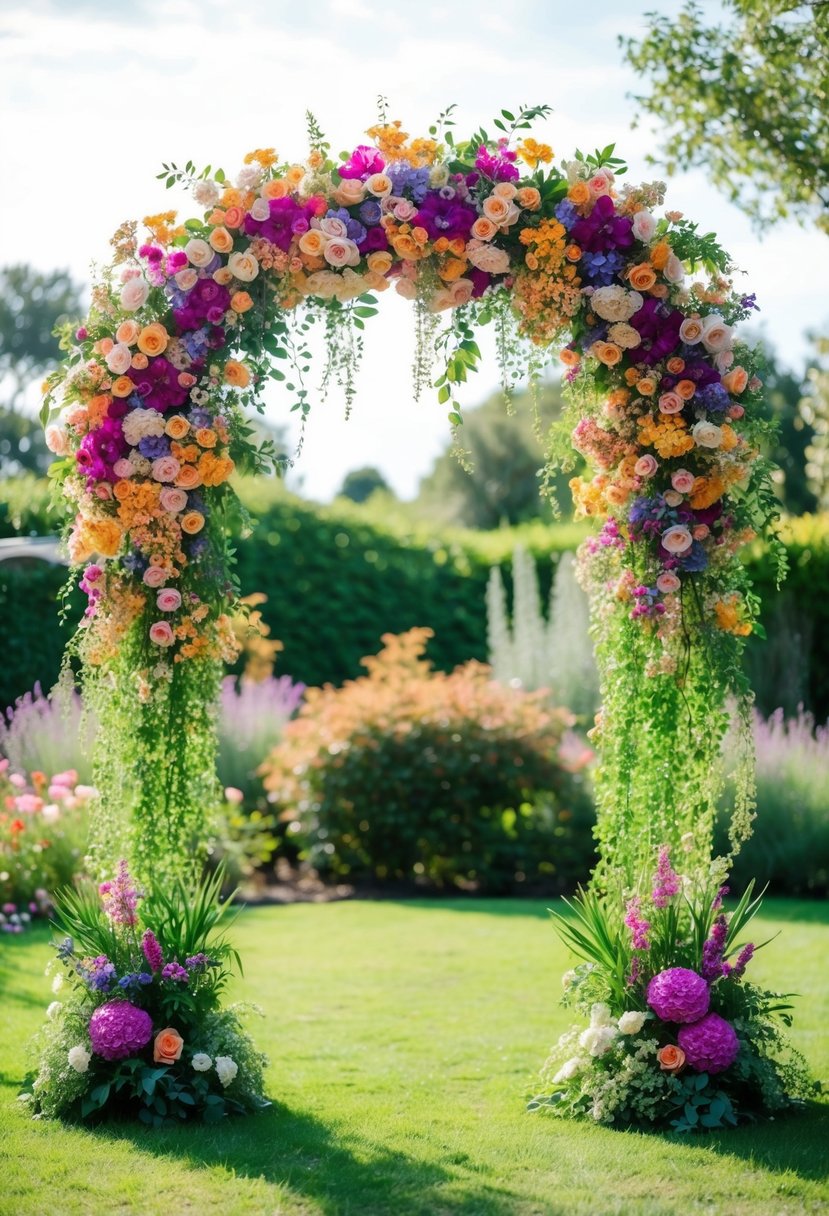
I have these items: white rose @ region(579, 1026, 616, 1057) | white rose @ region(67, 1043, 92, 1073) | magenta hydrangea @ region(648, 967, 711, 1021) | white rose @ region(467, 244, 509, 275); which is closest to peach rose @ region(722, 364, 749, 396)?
white rose @ region(467, 244, 509, 275)

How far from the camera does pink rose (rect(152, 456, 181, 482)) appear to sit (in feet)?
13.3

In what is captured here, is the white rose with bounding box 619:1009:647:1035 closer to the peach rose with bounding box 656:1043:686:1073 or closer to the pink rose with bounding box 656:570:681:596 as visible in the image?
the peach rose with bounding box 656:1043:686:1073

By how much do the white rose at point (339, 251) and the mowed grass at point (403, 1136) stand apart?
107 inches

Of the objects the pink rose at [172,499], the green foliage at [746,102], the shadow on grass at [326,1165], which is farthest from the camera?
the green foliage at [746,102]

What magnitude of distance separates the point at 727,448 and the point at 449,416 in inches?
36.2

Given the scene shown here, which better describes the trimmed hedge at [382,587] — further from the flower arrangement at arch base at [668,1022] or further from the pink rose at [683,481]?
the pink rose at [683,481]

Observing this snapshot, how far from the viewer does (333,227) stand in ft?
13.2

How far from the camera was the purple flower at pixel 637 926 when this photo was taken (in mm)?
4027

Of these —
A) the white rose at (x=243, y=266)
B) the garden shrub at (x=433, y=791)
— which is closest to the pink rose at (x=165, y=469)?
the white rose at (x=243, y=266)

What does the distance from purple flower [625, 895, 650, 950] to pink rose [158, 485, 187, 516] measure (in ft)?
6.46

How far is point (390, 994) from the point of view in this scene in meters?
5.75

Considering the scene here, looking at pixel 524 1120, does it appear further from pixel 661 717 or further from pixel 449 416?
pixel 449 416

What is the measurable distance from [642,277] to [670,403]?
0.42m

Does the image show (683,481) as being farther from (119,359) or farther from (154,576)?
(119,359)
